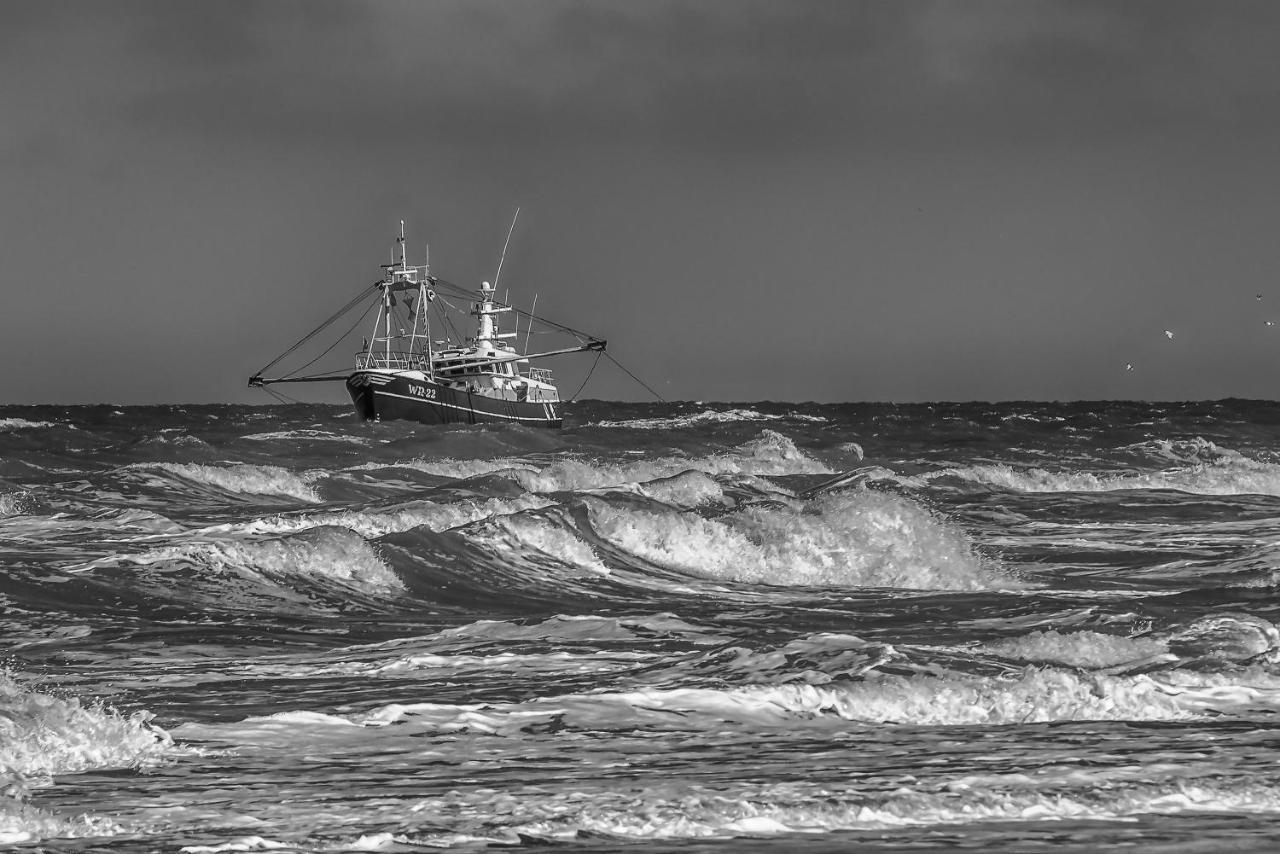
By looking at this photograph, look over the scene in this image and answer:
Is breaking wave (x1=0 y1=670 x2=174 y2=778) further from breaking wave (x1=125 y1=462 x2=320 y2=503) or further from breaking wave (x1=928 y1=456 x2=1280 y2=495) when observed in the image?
breaking wave (x1=928 y1=456 x2=1280 y2=495)

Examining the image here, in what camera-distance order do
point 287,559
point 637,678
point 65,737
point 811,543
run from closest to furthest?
1. point 65,737
2. point 637,678
3. point 287,559
4. point 811,543

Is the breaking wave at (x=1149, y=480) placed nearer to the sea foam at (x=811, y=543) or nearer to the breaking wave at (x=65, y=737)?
the sea foam at (x=811, y=543)

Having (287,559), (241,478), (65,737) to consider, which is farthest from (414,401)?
(65,737)

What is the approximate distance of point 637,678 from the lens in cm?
1144

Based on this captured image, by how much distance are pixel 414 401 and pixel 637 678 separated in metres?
71.7

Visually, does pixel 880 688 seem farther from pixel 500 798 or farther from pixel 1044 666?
pixel 500 798

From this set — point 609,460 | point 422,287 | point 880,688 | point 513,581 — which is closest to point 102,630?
point 513,581

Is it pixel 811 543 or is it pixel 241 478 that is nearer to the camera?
pixel 811 543

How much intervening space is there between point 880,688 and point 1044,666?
148cm

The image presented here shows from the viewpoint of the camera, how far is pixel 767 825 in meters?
7.31

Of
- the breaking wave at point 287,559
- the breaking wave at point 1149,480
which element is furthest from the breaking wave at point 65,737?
the breaking wave at point 1149,480

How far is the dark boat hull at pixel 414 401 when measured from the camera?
82.2m

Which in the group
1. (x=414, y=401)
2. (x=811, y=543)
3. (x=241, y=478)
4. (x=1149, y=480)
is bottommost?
(x=241, y=478)

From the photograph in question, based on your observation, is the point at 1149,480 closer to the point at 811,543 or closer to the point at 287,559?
the point at 811,543
